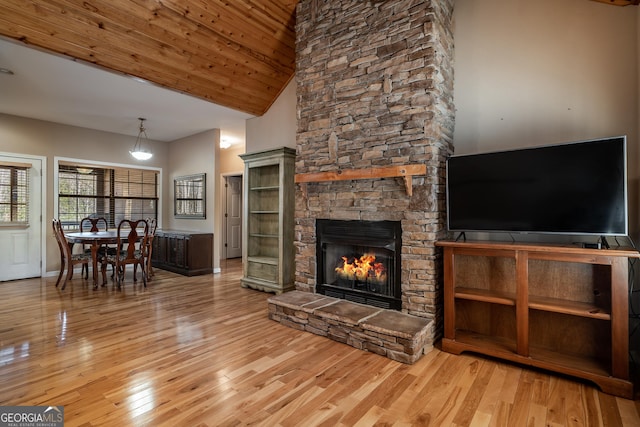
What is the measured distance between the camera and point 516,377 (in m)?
2.42

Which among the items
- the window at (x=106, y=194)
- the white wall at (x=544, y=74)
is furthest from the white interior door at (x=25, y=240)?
the white wall at (x=544, y=74)

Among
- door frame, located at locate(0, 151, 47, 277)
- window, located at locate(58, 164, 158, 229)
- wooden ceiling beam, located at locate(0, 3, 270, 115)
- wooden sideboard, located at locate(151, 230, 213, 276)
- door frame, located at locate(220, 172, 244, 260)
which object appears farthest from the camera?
door frame, located at locate(220, 172, 244, 260)

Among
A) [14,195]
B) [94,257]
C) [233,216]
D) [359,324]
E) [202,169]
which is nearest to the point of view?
[359,324]

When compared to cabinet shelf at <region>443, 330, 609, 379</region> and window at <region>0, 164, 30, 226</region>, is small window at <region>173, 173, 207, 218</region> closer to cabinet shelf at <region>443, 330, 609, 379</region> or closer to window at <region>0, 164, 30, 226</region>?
window at <region>0, 164, 30, 226</region>

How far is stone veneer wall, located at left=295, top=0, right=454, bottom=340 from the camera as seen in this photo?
2.98 m

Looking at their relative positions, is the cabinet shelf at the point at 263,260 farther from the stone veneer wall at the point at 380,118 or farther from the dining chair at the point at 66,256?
the dining chair at the point at 66,256

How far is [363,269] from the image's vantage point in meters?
3.54

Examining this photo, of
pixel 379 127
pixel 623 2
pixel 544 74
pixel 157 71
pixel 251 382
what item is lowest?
pixel 251 382

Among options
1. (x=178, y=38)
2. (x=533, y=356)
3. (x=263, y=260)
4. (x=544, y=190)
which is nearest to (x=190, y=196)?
(x=263, y=260)

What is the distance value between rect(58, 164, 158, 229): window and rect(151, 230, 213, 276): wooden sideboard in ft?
3.69

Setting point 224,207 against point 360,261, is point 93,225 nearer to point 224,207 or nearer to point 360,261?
point 224,207

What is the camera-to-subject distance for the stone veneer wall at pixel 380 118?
2977 millimetres

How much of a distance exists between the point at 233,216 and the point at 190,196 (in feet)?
4.92

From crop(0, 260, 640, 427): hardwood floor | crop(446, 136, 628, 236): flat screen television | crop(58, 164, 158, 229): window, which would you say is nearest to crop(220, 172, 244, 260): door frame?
crop(58, 164, 158, 229): window
